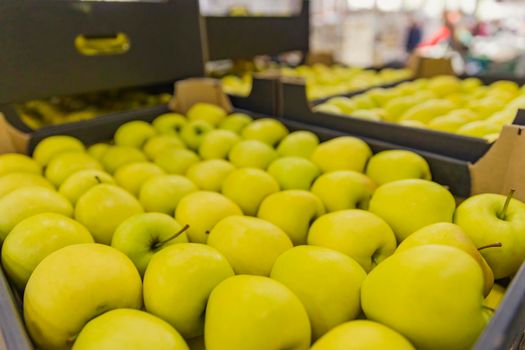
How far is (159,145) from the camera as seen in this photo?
1273 mm

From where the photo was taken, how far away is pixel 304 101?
1.41 metres

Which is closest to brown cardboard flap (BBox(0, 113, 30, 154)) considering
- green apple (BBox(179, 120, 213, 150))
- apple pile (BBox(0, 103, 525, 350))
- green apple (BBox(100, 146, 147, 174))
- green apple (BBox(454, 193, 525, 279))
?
apple pile (BBox(0, 103, 525, 350))

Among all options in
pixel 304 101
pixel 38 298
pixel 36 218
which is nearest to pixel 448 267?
pixel 38 298

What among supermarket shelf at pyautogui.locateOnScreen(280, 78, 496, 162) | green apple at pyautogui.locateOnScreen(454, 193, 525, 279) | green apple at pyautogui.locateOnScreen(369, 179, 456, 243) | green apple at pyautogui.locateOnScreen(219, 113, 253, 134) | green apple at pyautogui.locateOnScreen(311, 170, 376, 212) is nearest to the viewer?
green apple at pyautogui.locateOnScreen(454, 193, 525, 279)

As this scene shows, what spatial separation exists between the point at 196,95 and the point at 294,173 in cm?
75

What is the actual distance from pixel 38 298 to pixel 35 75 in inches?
38.7

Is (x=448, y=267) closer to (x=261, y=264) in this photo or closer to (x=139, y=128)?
(x=261, y=264)

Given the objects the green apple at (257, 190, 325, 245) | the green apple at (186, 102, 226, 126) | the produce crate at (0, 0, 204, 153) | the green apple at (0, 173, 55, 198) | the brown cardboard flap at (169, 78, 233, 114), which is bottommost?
the green apple at (257, 190, 325, 245)

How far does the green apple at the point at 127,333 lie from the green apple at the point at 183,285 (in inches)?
1.6

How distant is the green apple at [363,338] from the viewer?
0.47 m

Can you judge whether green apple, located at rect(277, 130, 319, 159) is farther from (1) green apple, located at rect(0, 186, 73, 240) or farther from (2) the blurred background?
(2) the blurred background

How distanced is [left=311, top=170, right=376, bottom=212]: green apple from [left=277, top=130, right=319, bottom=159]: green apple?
248mm

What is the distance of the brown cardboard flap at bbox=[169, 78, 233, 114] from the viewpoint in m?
1.60

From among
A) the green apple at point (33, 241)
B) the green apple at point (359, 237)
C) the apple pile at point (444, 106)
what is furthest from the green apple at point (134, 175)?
the apple pile at point (444, 106)
